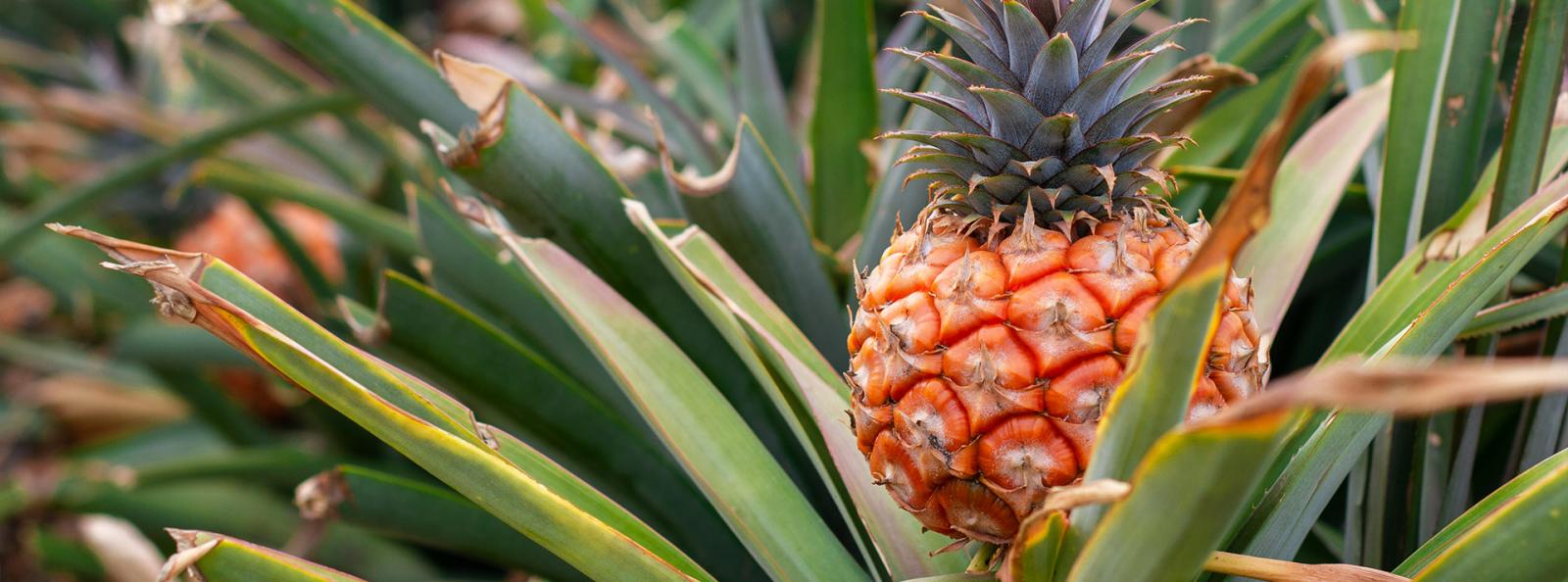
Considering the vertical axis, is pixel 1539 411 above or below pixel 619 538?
below

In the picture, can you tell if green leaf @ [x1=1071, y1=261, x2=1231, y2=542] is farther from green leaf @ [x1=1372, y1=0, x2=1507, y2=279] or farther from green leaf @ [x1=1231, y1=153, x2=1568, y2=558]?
green leaf @ [x1=1372, y1=0, x2=1507, y2=279]

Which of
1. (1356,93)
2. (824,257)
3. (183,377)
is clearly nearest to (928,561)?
(824,257)


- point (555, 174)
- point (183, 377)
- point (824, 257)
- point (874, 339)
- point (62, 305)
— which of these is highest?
point (62, 305)

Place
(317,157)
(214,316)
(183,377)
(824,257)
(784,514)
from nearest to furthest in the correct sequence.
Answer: (214,316) < (784,514) < (824,257) < (183,377) < (317,157)

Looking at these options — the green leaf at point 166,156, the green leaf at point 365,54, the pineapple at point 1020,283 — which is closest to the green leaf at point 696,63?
the green leaf at point 166,156

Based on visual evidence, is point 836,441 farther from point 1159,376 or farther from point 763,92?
point 763,92

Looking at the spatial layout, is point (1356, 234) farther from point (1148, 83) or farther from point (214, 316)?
point (214, 316)
